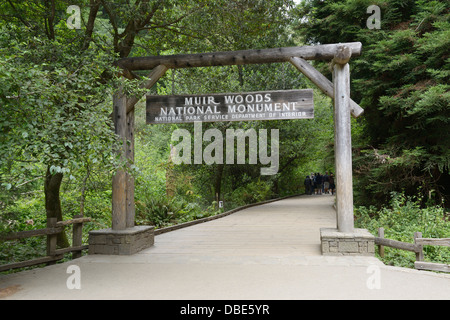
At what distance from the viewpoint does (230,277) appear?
5.36 meters

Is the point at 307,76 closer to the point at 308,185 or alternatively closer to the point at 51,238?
the point at 51,238

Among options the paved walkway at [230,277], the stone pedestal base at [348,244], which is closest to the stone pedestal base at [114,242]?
the paved walkway at [230,277]

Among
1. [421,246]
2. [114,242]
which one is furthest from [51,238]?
[421,246]

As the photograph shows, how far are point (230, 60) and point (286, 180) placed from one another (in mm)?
22569

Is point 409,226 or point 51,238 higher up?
point 51,238

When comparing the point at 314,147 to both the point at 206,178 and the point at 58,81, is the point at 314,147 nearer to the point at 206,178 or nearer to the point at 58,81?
the point at 206,178

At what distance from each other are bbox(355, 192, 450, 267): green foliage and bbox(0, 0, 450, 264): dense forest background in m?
0.04

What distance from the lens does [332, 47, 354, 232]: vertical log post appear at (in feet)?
22.8

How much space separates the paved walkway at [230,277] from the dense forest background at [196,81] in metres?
1.09

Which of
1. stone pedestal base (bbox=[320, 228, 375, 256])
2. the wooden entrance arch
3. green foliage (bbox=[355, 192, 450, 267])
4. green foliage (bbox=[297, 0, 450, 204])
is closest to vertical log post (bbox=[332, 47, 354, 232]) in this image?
the wooden entrance arch

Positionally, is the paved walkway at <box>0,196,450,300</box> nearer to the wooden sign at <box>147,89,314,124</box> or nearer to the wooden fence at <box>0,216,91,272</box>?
the wooden fence at <box>0,216,91,272</box>

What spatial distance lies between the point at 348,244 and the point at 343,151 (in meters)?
1.68
